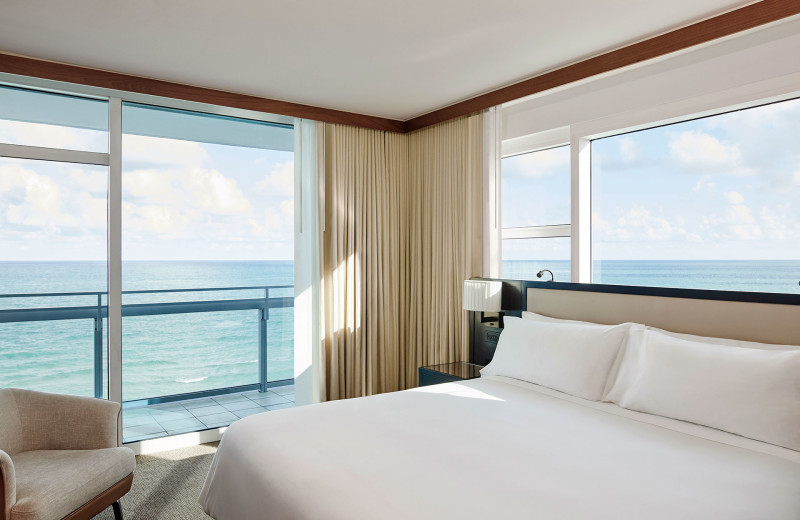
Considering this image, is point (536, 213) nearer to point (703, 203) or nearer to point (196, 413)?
point (703, 203)

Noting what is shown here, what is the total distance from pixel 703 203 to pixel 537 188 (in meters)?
1.14

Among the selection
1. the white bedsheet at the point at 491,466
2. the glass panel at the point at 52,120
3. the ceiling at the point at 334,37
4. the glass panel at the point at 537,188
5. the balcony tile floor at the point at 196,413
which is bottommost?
the balcony tile floor at the point at 196,413

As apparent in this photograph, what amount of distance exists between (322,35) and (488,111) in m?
1.55

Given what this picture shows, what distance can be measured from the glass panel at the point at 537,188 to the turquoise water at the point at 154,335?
1884mm

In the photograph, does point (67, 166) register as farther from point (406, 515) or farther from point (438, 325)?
point (406, 515)

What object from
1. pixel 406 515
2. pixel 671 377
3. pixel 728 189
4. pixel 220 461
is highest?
pixel 728 189

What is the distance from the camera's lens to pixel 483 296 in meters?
3.71

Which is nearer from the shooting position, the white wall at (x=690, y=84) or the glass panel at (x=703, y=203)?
the white wall at (x=690, y=84)

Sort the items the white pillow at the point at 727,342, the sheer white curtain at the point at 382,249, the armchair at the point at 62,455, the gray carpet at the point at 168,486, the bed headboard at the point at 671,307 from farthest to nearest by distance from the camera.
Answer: the sheer white curtain at the point at 382,249
the gray carpet at the point at 168,486
the bed headboard at the point at 671,307
the white pillow at the point at 727,342
the armchair at the point at 62,455

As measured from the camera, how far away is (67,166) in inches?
139

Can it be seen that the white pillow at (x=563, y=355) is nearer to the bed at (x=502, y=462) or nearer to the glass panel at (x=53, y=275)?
the bed at (x=502, y=462)

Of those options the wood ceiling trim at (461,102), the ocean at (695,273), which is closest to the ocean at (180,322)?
the ocean at (695,273)

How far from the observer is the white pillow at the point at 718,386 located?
205 cm

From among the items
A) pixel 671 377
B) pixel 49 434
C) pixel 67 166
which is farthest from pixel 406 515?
pixel 67 166
